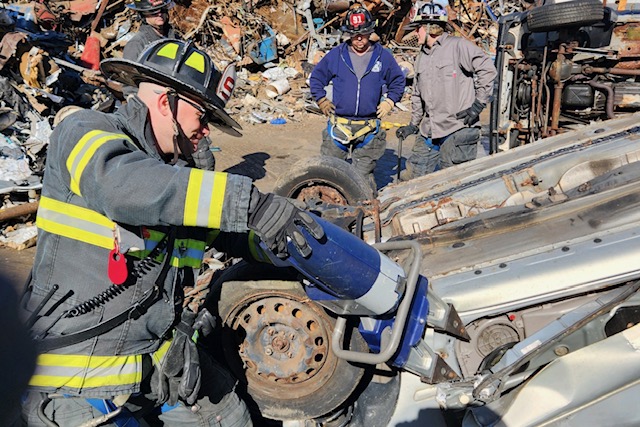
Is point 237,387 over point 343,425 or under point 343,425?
over

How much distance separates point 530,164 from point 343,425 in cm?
172

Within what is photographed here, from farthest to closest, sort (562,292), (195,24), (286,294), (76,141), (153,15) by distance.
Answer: (195,24), (153,15), (286,294), (562,292), (76,141)

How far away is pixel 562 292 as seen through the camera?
2135 mm

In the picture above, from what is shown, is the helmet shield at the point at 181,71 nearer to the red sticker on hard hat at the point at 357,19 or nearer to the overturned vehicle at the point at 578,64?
the overturned vehicle at the point at 578,64

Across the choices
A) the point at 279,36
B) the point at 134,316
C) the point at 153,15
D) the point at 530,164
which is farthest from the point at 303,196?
the point at 279,36

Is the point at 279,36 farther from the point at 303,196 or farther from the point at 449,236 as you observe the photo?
the point at 449,236

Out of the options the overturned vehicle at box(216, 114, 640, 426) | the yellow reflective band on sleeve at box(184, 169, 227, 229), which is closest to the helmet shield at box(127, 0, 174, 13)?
the overturned vehicle at box(216, 114, 640, 426)

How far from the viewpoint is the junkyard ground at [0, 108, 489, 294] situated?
774 centimetres

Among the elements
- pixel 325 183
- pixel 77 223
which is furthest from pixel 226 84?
pixel 325 183

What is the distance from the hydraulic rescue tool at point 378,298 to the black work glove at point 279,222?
30mm

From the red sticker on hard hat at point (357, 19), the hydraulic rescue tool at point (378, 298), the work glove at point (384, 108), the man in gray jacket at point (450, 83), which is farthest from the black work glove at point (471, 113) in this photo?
the hydraulic rescue tool at point (378, 298)

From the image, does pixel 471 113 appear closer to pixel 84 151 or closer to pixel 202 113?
pixel 202 113

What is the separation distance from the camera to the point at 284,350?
254 centimetres

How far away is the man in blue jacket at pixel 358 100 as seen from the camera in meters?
5.59
